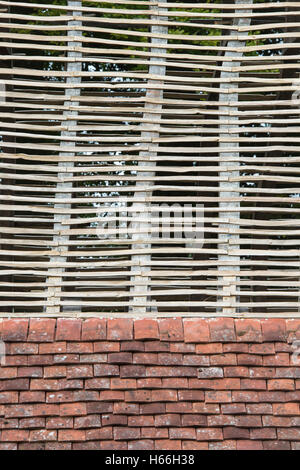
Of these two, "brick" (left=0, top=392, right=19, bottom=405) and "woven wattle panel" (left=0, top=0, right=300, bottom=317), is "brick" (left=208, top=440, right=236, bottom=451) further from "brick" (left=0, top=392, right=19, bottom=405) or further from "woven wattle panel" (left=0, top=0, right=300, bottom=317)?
"brick" (left=0, top=392, right=19, bottom=405)

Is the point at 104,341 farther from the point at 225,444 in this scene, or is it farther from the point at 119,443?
the point at 225,444

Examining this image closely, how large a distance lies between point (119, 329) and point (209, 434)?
936 mm

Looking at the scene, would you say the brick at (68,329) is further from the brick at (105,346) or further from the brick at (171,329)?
the brick at (171,329)

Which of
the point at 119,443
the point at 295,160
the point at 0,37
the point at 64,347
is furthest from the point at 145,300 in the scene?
the point at 0,37

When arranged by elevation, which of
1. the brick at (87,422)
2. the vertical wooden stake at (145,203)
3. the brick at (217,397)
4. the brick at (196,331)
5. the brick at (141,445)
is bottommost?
the brick at (141,445)

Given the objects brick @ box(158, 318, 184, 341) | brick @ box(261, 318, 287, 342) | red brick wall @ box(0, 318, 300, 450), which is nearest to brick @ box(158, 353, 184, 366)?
red brick wall @ box(0, 318, 300, 450)

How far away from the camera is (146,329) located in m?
3.80

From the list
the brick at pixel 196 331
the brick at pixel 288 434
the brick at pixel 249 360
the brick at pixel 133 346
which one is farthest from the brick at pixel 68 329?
the brick at pixel 288 434

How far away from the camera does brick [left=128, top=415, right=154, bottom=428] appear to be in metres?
3.60

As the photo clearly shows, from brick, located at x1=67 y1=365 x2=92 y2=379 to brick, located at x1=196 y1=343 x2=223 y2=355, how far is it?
0.77 m

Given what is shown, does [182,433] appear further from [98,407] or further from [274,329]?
[274,329]

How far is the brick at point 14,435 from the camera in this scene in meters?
3.55

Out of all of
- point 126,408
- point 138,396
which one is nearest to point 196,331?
point 138,396

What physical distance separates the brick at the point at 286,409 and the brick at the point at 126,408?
93 centimetres
